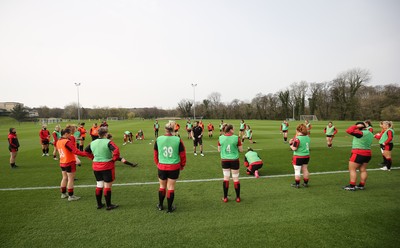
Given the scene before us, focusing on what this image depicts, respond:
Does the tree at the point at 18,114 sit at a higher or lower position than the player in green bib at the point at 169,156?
higher

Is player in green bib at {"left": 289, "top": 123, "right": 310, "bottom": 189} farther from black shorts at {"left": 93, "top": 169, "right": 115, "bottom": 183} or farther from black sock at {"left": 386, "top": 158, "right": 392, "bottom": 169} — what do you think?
black shorts at {"left": 93, "top": 169, "right": 115, "bottom": 183}

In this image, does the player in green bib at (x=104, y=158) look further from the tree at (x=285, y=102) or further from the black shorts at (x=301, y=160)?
the tree at (x=285, y=102)

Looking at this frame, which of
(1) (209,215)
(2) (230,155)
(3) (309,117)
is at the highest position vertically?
(2) (230,155)

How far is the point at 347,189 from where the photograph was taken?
6.27m

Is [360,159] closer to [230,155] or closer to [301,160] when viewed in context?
[301,160]

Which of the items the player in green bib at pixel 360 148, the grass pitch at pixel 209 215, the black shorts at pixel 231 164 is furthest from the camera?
the player in green bib at pixel 360 148

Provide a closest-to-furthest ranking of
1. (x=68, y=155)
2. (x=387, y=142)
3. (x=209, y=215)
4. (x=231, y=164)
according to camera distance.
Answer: (x=209, y=215)
(x=231, y=164)
(x=68, y=155)
(x=387, y=142)

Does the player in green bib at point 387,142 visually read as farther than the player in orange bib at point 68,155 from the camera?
Yes

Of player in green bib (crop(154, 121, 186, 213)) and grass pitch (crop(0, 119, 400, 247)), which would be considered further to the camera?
player in green bib (crop(154, 121, 186, 213))

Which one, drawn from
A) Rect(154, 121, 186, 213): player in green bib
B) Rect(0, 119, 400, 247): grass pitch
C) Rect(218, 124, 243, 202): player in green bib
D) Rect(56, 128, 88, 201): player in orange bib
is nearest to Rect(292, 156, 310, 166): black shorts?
Rect(0, 119, 400, 247): grass pitch

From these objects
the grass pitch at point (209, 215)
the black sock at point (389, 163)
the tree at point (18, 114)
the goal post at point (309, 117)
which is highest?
the tree at point (18, 114)

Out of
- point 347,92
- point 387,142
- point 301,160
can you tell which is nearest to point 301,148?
point 301,160

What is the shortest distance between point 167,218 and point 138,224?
64 cm

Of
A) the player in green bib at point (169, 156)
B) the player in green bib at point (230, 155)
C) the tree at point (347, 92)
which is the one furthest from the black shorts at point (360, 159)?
the tree at point (347, 92)
